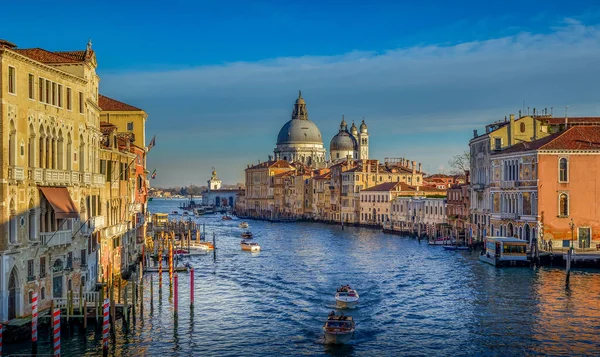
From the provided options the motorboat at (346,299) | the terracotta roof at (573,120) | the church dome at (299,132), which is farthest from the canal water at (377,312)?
the church dome at (299,132)

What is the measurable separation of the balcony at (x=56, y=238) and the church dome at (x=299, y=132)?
105718mm

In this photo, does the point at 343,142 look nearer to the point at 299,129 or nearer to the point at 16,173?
the point at 299,129

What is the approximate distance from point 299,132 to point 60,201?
351ft

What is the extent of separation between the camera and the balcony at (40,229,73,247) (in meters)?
18.5

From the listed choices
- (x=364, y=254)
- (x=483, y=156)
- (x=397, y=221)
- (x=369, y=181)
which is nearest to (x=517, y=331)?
(x=364, y=254)

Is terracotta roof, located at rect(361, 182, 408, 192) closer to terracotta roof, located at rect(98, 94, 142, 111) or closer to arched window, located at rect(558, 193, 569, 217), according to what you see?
arched window, located at rect(558, 193, 569, 217)

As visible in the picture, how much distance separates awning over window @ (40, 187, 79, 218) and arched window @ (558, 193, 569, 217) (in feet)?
74.3

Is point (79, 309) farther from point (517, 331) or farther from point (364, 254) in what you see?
point (364, 254)

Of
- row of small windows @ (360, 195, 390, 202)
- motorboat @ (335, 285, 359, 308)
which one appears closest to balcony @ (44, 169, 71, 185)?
motorboat @ (335, 285, 359, 308)

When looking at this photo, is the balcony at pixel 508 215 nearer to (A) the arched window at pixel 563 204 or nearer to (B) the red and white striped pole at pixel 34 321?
(A) the arched window at pixel 563 204

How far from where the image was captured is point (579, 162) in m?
35.0

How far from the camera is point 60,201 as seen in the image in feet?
61.5

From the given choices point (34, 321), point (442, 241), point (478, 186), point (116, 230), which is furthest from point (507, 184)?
point (34, 321)

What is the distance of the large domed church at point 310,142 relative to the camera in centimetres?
11969
